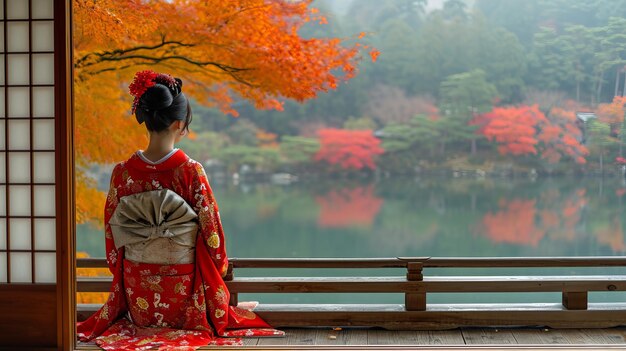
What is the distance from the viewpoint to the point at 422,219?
14289mm

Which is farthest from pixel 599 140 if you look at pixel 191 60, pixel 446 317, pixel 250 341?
pixel 250 341

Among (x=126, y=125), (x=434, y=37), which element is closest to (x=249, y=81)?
(x=126, y=125)

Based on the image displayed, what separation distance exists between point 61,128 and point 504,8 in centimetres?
1270

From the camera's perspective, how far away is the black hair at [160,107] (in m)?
3.36

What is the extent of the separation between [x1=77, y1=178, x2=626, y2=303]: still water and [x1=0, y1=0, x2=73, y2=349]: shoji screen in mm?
9599

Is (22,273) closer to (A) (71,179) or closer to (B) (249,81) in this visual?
(A) (71,179)

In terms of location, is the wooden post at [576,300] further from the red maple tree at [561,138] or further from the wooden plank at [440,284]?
the red maple tree at [561,138]

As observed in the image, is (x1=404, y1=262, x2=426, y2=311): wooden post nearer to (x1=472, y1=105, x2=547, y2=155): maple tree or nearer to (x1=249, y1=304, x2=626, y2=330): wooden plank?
(x1=249, y1=304, x2=626, y2=330): wooden plank

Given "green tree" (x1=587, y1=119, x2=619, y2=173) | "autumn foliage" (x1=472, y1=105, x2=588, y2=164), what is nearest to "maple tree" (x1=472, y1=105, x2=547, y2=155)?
"autumn foliage" (x1=472, y1=105, x2=588, y2=164)

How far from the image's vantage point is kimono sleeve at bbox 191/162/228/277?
11.1 ft

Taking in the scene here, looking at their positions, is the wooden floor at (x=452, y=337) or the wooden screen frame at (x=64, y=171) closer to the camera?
the wooden screen frame at (x=64, y=171)

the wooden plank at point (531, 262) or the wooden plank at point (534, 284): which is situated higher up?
the wooden plank at point (531, 262)

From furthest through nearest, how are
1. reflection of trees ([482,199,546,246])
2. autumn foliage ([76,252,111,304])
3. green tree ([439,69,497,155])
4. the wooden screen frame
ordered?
green tree ([439,69,497,155])
reflection of trees ([482,199,546,246])
autumn foliage ([76,252,111,304])
the wooden screen frame

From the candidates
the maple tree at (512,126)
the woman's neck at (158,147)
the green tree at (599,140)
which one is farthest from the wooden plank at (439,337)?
the maple tree at (512,126)
